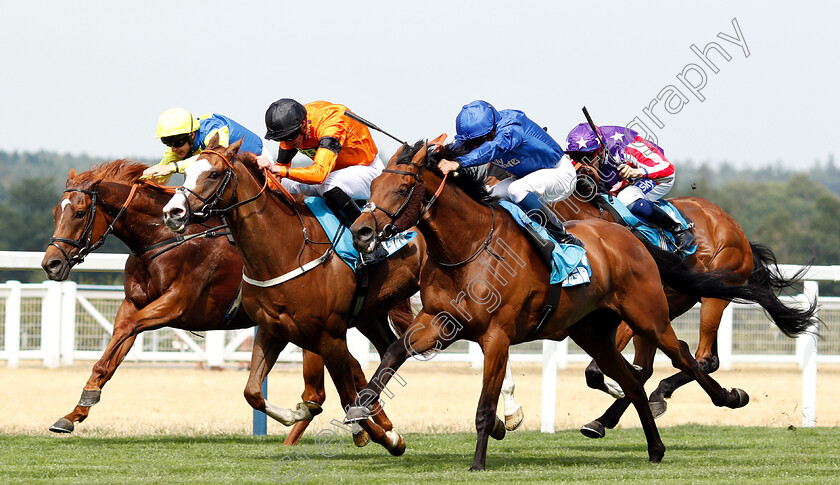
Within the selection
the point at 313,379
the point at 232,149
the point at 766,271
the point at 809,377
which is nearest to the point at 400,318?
the point at 313,379

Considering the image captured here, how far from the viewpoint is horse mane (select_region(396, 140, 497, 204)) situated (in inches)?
232

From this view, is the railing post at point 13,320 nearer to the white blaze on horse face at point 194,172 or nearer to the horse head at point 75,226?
the horse head at point 75,226

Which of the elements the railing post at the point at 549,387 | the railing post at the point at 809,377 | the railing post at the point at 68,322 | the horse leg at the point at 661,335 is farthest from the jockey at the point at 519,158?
the railing post at the point at 68,322

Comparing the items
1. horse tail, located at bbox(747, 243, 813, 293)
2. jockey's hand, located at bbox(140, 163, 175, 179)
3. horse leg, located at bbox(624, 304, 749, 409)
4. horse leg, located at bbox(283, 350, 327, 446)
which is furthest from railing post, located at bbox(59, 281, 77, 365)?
horse leg, located at bbox(624, 304, 749, 409)

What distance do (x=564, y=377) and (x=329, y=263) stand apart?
8.19 meters

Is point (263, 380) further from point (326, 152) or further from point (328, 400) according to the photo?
point (328, 400)

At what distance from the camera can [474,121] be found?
635 cm

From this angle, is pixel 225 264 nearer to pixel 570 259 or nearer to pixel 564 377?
pixel 570 259

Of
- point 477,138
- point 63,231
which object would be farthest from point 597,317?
point 63,231

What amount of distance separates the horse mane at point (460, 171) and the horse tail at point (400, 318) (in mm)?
1577

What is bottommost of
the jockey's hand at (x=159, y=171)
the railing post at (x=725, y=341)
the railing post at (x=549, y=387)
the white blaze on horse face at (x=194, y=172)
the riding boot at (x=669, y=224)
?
the railing post at (x=725, y=341)

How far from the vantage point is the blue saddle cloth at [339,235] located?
6457 mm

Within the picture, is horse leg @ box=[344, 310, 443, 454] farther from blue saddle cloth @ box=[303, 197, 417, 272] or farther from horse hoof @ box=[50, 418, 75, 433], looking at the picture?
horse hoof @ box=[50, 418, 75, 433]

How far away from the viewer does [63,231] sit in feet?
Answer: 23.1
